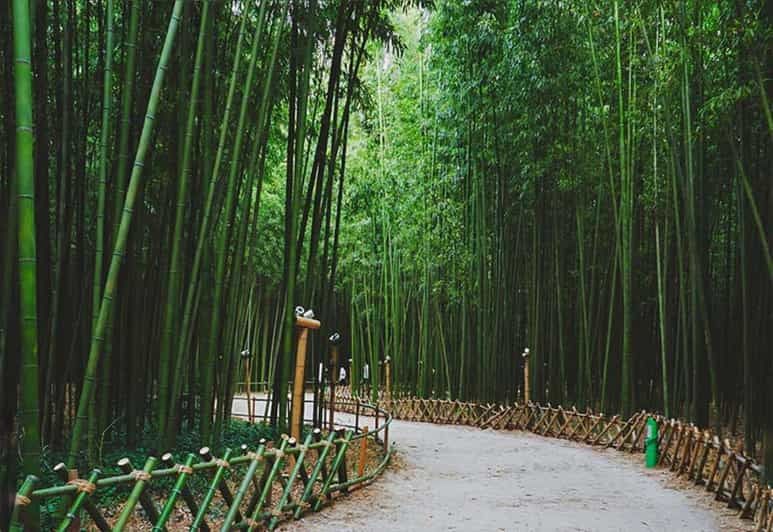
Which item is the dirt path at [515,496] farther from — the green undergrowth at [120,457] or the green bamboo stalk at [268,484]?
the green undergrowth at [120,457]

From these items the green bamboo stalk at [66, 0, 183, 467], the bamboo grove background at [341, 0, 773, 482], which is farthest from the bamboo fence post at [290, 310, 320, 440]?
the bamboo grove background at [341, 0, 773, 482]

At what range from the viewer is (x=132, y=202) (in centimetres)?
314

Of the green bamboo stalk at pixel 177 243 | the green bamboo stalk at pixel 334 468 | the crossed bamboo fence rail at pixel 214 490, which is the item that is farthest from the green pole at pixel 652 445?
the green bamboo stalk at pixel 177 243

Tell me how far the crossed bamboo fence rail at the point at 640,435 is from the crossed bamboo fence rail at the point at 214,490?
8.26 feet

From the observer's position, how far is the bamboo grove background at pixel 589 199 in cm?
592

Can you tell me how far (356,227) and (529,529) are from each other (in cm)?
951

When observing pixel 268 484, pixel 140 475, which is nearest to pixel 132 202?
pixel 140 475

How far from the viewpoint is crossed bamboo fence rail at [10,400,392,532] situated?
2691mm

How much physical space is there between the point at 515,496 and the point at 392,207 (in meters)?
7.57

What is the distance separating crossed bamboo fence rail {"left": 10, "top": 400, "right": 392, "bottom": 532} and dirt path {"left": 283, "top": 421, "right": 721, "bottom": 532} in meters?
0.17

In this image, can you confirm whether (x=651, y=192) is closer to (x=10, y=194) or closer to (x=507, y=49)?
(x=507, y=49)

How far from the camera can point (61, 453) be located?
4.46m

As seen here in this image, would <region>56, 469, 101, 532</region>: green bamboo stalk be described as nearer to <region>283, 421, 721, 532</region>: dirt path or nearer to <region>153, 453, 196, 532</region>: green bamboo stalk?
<region>153, 453, 196, 532</region>: green bamboo stalk

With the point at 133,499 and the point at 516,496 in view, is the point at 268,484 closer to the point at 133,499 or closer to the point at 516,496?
the point at 133,499
